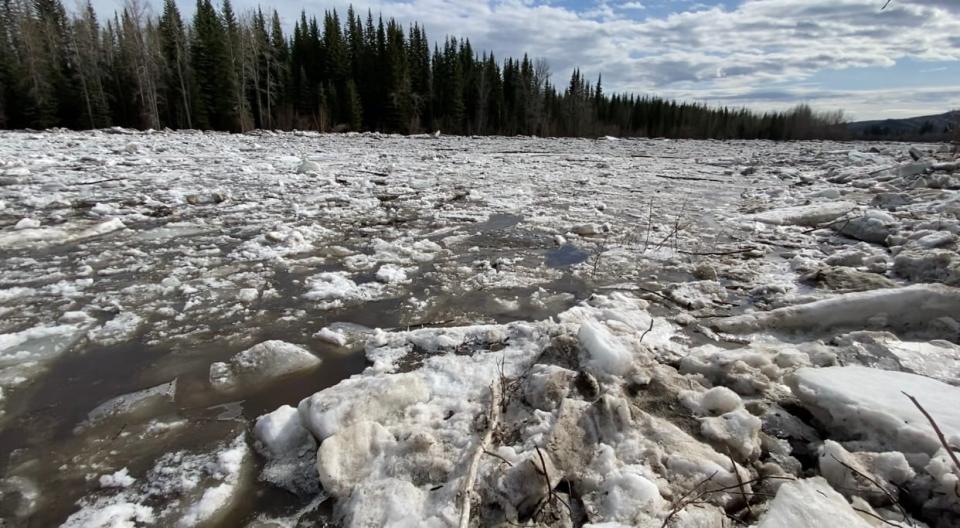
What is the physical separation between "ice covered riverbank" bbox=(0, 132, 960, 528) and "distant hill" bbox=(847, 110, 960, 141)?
14.2m

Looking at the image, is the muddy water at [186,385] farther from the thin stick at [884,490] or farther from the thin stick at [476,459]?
the thin stick at [884,490]

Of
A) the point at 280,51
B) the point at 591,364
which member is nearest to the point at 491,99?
the point at 280,51

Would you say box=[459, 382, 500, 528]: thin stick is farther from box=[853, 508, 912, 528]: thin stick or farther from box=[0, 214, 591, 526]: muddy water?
box=[853, 508, 912, 528]: thin stick

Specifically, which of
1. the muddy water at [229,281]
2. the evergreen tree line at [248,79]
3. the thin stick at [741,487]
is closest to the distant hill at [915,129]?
the muddy water at [229,281]

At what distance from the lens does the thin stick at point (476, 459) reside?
129cm

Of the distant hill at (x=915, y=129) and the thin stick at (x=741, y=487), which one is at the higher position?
the distant hill at (x=915, y=129)

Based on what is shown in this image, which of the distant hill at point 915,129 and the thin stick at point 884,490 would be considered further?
the distant hill at point 915,129

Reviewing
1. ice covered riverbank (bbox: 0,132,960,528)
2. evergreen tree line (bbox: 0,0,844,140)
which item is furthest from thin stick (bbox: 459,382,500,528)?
evergreen tree line (bbox: 0,0,844,140)

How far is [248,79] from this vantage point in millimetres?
36219

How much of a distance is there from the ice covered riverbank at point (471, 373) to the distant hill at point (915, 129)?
1425 cm

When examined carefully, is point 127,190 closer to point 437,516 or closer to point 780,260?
point 437,516

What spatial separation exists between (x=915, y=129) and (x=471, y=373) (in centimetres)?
12809

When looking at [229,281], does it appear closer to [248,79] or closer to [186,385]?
[186,385]


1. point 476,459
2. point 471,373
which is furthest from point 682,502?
point 471,373
